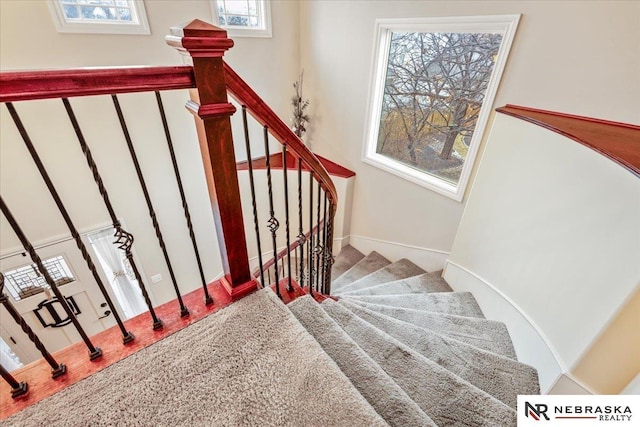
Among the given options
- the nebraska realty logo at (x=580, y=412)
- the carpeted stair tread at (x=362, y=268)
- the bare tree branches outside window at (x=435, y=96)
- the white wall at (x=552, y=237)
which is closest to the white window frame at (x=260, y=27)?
the bare tree branches outside window at (x=435, y=96)

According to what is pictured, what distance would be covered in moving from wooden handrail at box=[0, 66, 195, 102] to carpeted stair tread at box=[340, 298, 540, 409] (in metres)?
1.47

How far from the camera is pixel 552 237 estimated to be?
5.68ft

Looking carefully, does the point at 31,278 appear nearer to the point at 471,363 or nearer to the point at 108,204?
the point at 108,204

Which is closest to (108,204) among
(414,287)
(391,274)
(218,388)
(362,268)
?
(218,388)

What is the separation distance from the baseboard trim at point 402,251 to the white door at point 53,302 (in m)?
3.38

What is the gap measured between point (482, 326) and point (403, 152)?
1.96m

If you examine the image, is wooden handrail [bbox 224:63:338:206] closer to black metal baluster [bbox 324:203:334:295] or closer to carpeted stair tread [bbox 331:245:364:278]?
black metal baluster [bbox 324:203:334:295]

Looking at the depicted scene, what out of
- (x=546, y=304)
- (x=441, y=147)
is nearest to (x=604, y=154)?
(x=546, y=304)

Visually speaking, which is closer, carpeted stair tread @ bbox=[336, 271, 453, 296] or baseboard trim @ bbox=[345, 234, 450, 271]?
carpeted stair tread @ bbox=[336, 271, 453, 296]

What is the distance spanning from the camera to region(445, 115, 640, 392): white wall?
1362 mm

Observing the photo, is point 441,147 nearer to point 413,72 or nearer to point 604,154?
point 413,72

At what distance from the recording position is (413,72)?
298 centimetres

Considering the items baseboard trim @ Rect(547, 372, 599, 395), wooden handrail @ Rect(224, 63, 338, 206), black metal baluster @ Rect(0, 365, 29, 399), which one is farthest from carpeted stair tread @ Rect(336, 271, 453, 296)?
black metal baluster @ Rect(0, 365, 29, 399)

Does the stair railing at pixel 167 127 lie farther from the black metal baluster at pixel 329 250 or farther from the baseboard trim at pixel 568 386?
the baseboard trim at pixel 568 386
